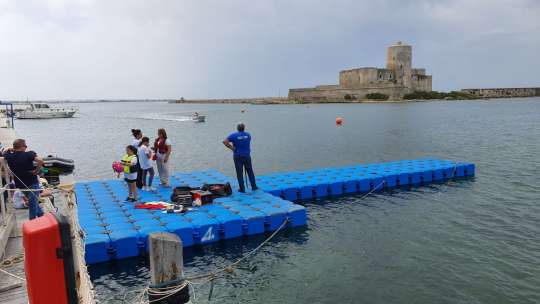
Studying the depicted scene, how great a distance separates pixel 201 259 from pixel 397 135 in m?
42.3

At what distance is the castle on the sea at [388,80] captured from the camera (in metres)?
134

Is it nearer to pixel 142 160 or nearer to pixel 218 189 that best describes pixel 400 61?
pixel 218 189

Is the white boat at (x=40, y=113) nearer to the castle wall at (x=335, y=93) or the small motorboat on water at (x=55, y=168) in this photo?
the small motorboat on water at (x=55, y=168)

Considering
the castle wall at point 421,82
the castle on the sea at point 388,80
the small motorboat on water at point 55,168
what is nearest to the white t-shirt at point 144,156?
the small motorboat on water at point 55,168

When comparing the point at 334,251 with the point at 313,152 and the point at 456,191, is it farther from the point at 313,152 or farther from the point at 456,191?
the point at 313,152

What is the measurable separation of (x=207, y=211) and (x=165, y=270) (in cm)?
653

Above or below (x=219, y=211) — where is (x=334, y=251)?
below

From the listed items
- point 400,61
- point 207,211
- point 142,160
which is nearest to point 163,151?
point 142,160

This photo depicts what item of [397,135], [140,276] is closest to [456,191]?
[140,276]

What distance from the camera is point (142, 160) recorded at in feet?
45.8

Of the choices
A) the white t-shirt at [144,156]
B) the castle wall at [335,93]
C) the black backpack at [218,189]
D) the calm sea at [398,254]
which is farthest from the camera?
the castle wall at [335,93]

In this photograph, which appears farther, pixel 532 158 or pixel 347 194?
pixel 532 158

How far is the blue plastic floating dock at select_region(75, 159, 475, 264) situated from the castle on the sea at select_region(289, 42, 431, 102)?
123m

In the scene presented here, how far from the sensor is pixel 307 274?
10.3m
